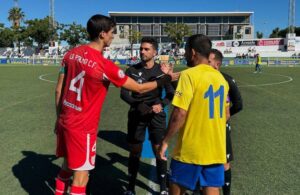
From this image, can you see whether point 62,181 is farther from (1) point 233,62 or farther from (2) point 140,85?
(1) point 233,62

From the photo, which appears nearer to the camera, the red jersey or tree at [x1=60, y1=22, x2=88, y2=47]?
the red jersey

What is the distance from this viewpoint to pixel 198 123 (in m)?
3.04

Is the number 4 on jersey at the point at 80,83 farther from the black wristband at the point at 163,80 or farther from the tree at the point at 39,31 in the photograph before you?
the tree at the point at 39,31

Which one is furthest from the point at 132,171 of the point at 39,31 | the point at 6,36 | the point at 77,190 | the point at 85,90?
the point at 6,36

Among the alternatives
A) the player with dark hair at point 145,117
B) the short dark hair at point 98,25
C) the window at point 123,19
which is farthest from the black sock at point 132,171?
the window at point 123,19

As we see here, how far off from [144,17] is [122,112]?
119 meters

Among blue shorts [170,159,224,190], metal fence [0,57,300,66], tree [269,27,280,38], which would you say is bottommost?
blue shorts [170,159,224,190]

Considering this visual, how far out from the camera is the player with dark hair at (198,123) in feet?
9.65

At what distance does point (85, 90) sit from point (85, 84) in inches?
2.2

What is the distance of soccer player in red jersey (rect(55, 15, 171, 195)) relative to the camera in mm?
3152

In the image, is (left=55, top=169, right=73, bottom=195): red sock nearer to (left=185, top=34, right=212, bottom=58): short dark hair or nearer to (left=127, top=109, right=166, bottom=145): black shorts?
(left=127, top=109, right=166, bottom=145): black shorts

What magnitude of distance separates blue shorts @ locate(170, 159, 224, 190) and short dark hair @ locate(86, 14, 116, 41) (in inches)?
53.3

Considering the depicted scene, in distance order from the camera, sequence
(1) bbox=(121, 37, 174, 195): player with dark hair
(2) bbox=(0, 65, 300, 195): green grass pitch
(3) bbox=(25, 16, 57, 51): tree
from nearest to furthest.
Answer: (1) bbox=(121, 37, 174, 195): player with dark hair
(2) bbox=(0, 65, 300, 195): green grass pitch
(3) bbox=(25, 16, 57, 51): tree

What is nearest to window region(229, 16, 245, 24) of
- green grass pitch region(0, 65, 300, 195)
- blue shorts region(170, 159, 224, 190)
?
green grass pitch region(0, 65, 300, 195)
